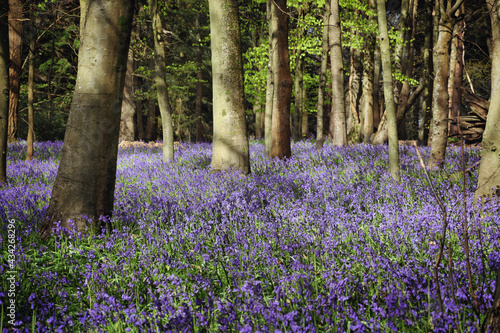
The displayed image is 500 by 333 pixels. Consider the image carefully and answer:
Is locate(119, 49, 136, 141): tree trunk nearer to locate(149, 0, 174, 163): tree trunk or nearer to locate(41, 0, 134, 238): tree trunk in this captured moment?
locate(149, 0, 174, 163): tree trunk

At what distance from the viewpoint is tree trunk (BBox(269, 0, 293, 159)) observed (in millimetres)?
9797

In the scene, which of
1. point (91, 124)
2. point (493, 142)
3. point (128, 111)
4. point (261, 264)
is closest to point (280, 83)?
point (493, 142)

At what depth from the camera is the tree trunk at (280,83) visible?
9797mm

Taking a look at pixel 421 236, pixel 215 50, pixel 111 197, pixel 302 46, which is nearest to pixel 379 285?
pixel 421 236

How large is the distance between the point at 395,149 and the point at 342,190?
1390 mm

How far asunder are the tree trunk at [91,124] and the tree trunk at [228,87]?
2928 millimetres

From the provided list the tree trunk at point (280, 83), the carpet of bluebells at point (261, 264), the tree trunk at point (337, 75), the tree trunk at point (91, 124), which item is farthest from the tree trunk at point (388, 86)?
the tree trunk at point (337, 75)

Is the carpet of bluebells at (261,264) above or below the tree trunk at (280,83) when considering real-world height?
below

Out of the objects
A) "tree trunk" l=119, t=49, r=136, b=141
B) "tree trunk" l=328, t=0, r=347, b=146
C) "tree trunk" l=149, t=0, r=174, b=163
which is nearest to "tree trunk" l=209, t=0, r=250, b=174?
"tree trunk" l=149, t=0, r=174, b=163

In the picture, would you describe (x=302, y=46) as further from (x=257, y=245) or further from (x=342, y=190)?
(x=257, y=245)

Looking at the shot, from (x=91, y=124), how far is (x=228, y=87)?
3.42 m

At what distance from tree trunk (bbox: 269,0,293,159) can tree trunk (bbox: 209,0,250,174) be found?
2605 mm

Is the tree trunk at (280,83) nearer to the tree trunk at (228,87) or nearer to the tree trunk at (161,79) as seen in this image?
the tree trunk at (228,87)

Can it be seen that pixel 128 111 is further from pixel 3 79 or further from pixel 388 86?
pixel 388 86
